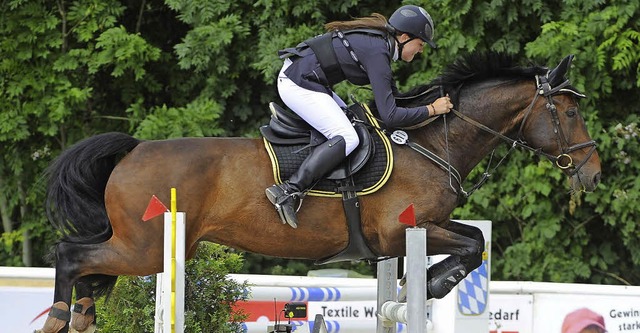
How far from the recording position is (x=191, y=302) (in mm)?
5898

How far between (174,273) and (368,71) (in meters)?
1.48

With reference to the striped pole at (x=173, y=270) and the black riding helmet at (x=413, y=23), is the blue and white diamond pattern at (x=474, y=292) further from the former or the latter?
the striped pole at (x=173, y=270)

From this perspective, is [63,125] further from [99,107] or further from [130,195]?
[130,195]

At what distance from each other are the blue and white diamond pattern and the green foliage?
1713mm

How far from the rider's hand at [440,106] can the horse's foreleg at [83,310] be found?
209cm

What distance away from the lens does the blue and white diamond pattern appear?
691cm

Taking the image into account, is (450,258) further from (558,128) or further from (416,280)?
(558,128)

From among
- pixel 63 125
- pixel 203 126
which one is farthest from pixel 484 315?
pixel 63 125

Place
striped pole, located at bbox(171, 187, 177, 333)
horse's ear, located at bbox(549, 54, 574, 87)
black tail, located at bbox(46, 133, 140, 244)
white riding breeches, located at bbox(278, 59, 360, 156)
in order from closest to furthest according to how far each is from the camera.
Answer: striped pole, located at bbox(171, 187, 177, 333) → white riding breeches, located at bbox(278, 59, 360, 156) → black tail, located at bbox(46, 133, 140, 244) → horse's ear, located at bbox(549, 54, 574, 87)

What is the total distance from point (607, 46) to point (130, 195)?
5117 mm

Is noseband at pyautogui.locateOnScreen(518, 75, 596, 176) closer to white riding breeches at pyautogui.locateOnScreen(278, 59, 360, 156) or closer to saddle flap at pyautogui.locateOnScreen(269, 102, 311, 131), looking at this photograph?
white riding breeches at pyautogui.locateOnScreen(278, 59, 360, 156)

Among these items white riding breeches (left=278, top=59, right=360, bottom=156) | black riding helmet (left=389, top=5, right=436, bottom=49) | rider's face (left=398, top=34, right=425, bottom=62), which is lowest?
white riding breeches (left=278, top=59, right=360, bottom=156)

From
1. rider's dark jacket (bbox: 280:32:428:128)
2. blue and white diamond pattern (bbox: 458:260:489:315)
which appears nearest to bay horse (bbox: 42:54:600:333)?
rider's dark jacket (bbox: 280:32:428:128)

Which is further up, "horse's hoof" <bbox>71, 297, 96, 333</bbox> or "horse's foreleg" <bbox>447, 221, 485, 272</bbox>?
"horse's foreleg" <bbox>447, 221, 485, 272</bbox>
